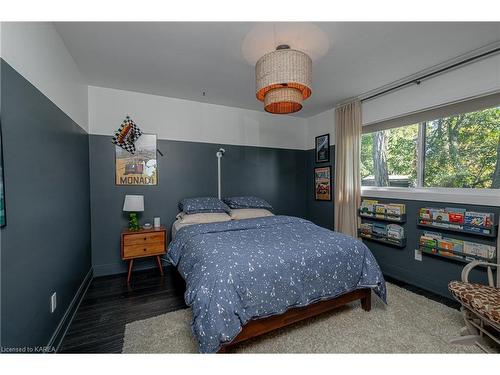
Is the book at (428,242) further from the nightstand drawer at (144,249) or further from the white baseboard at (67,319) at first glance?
the white baseboard at (67,319)

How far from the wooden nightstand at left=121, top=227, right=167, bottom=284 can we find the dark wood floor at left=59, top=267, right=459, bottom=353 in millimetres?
252

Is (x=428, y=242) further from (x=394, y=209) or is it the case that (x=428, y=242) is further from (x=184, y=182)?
(x=184, y=182)

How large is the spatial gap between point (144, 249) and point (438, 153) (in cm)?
383

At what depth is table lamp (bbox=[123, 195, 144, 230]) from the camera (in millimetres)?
2770

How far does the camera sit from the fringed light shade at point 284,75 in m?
1.57

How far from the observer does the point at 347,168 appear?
3.33 m

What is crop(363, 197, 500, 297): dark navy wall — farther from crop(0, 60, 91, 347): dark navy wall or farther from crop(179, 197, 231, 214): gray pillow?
crop(0, 60, 91, 347): dark navy wall

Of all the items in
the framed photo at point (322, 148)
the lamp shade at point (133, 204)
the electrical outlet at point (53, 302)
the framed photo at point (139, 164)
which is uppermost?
the framed photo at point (322, 148)

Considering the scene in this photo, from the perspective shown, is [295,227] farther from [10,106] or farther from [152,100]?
[152,100]

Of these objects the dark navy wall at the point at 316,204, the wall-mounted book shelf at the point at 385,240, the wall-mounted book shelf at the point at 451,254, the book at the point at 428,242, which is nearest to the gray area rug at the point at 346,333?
the wall-mounted book shelf at the point at 451,254

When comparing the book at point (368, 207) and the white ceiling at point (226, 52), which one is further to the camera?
the book at point (368, 207)

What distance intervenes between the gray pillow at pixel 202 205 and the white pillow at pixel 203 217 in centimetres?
7

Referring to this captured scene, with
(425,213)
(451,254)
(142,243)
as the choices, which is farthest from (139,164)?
(451,254)
